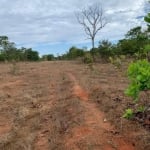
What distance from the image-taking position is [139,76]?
5320 mm

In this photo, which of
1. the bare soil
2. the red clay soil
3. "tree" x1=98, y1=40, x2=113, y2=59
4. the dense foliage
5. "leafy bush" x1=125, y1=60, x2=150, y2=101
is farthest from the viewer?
the dense foliage

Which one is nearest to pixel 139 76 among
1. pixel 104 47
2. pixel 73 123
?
pixel 73 123

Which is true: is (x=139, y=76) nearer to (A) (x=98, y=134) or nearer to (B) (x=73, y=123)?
(A) (x=98, y=134)

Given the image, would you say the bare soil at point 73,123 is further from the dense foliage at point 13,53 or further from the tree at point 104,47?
the dense foliage at point 13,53

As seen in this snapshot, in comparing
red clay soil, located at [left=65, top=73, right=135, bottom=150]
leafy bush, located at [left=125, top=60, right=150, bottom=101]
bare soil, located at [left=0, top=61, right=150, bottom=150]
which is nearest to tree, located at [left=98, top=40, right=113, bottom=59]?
bare soil, located at [left=0, top=61, right=150, bottom=150]

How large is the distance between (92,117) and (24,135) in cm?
144

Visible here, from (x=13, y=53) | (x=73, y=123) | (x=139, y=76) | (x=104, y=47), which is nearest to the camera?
(x=139, y=76)

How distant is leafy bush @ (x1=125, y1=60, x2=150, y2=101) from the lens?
530 cm

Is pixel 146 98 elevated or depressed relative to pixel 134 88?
depressed

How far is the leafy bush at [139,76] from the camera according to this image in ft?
17.4

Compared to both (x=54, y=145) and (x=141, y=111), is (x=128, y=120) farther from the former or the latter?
(x=54, y=145)

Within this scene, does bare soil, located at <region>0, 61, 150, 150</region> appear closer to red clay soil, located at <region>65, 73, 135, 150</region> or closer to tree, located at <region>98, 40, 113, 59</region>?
red clay soil, located at <region>65, 73, 135, 150</region>

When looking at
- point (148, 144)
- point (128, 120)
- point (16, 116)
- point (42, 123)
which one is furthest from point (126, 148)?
point (16, 116)

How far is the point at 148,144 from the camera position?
20.5 ft
